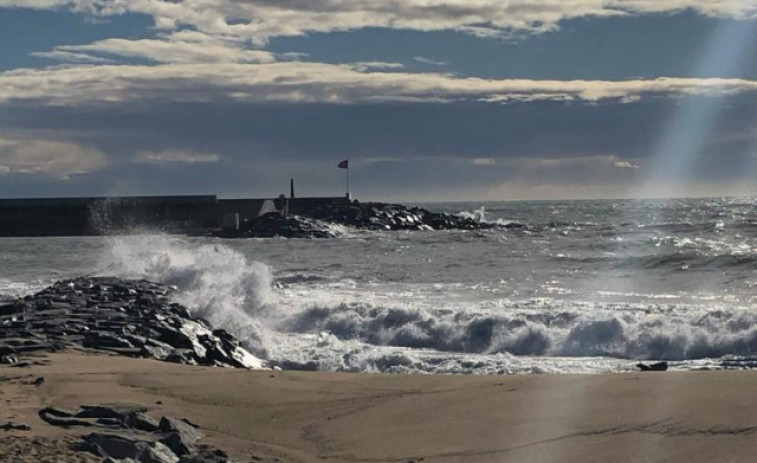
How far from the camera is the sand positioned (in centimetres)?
707

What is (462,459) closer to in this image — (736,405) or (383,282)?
(736,405)

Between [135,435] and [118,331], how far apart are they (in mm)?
7205

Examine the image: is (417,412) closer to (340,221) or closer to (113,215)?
(340,221)

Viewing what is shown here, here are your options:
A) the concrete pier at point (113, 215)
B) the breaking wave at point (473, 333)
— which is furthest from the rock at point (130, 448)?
the concrete pier at point (113, 215)

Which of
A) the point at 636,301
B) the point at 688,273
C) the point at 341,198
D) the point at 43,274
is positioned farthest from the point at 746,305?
the point at 341,198

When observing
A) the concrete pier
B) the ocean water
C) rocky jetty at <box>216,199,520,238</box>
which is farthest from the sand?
the concrete pier

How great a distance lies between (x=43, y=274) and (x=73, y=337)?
17.9 meters

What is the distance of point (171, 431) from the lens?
24.1 feet

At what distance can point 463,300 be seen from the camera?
21.5 meters

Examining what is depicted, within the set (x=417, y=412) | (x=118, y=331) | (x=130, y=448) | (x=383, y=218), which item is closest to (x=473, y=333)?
(x=118, y=331)

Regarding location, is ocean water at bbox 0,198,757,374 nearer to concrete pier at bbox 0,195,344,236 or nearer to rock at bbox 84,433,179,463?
rock at bbox 84,433,179,463

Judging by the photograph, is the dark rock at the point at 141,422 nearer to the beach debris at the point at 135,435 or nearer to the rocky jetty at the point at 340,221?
the beach debris at the point at 135,435

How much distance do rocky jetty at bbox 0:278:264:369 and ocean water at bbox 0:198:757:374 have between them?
3.01ft

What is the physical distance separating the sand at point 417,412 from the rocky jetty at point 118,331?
1784mm
